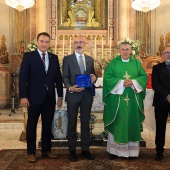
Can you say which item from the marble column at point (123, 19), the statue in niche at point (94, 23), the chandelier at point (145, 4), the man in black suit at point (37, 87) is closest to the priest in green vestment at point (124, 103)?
the man in black suit at point (37, 87)

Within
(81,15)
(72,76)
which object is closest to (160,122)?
(72,76)

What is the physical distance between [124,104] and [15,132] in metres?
3.16

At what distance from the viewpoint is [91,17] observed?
10516mm

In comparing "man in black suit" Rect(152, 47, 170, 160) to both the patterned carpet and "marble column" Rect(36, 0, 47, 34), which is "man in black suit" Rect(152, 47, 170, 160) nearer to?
the patterned carpet

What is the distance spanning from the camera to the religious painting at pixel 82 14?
10469 mm

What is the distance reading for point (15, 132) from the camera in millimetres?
6668

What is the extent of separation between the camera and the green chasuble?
4.37 m

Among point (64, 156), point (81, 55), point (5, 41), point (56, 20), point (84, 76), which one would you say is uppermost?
point (56, 20)

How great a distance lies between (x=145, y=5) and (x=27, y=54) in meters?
5.52

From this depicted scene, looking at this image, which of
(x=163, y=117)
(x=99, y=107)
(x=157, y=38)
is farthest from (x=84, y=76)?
(x=157, y=38)

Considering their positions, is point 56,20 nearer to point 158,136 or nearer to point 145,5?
point 145,5

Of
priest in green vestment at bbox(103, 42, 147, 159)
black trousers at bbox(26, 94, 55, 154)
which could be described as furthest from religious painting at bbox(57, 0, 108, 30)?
black trousers at bbox(26, 94, 55, 154)

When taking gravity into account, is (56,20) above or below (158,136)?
above

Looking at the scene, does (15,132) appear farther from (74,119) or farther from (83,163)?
(83,163)
